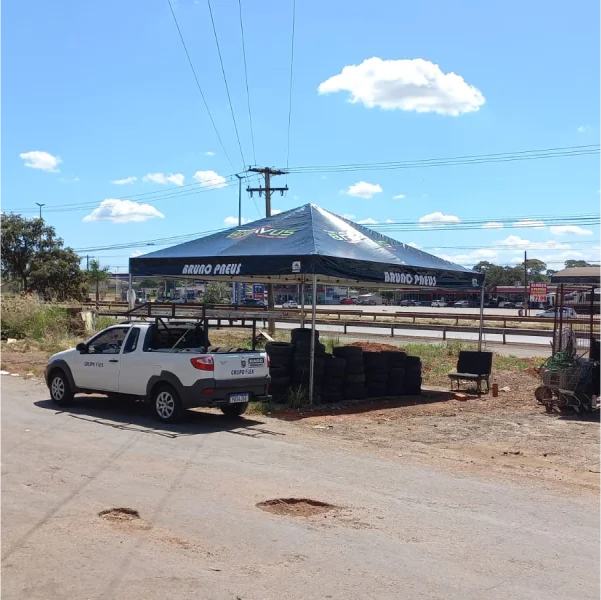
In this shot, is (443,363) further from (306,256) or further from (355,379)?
(306,256)

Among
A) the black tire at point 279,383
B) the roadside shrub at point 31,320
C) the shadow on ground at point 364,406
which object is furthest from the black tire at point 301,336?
the roadside shrub at point 31,320

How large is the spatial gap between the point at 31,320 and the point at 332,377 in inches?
712

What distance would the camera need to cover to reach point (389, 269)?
14.2 metres

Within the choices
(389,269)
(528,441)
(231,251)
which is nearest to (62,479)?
(528,441)

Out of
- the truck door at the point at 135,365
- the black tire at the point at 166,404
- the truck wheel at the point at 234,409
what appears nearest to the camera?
the black tire at the point at 166,404

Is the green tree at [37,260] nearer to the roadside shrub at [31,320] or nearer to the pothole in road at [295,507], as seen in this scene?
the roadside shrub at [31,320]

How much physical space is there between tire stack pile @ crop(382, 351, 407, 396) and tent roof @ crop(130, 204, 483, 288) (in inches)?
64.6

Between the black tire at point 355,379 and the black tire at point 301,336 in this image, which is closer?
the black tire at point 301,336

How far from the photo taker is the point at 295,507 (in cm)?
654

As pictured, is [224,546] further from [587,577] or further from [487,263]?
[487,263]

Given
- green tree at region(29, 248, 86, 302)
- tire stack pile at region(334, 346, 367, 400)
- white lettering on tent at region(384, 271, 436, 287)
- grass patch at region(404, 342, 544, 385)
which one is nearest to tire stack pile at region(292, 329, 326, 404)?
tire stack pile at region(334, 346, 367, 400)

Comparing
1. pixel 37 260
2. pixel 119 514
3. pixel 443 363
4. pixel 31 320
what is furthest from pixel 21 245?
pixel 119 514

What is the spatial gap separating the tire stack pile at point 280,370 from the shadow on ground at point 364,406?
0.49 metres

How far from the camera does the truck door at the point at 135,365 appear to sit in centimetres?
1113
